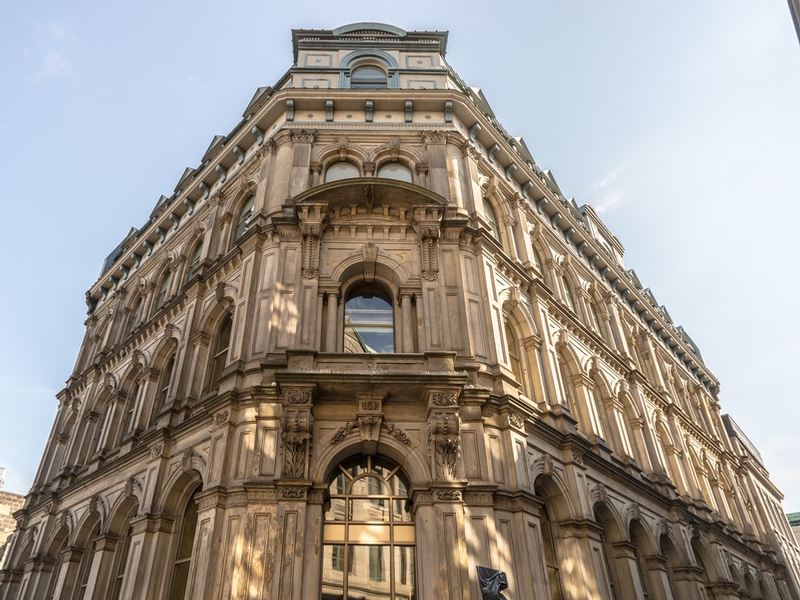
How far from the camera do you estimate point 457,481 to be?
37.9 ft

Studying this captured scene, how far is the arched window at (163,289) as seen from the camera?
Answer: 73.6ft

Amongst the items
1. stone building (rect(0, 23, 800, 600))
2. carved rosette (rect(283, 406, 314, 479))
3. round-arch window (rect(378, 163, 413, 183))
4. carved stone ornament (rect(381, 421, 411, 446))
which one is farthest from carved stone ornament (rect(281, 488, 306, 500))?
round-arch window (rect(378, 163, 413, 183))

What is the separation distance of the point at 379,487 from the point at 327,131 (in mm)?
12090

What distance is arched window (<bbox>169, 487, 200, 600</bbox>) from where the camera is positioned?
13.2m

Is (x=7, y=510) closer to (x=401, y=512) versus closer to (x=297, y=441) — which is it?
(x=297, y=441)

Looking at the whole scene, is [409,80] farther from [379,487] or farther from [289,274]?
[379,487]

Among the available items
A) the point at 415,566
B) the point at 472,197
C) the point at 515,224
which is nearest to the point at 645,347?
the point at 515,224

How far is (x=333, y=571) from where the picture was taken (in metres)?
11.1

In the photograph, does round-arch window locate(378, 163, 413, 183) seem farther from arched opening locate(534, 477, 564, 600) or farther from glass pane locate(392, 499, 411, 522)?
glass pane locate(392, 499, 411, 522)

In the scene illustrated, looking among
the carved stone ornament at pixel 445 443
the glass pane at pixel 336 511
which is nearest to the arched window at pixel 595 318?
the carved stone ornament at pixel 445 443

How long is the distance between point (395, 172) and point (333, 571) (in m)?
12.1

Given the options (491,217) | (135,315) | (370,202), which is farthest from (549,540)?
(135,315)

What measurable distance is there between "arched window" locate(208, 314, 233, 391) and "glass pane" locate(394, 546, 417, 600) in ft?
24.6

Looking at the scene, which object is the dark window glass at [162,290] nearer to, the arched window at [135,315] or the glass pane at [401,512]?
the arched window at [135,315]
